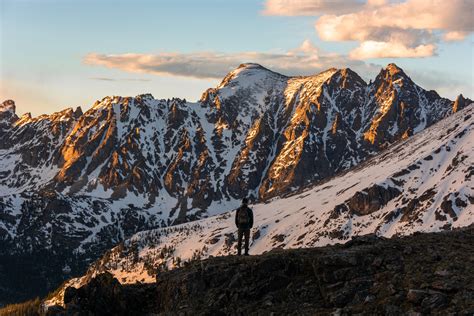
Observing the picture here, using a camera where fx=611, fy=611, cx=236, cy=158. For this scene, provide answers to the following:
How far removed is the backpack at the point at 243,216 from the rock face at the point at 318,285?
7793mm

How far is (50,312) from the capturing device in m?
33.3

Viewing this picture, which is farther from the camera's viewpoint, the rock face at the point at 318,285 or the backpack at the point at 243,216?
the backpack at the point at 243,216

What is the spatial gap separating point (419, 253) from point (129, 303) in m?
15.8

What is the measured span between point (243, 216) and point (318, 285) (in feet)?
46.3

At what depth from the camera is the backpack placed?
143 ft

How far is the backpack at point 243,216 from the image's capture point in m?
43.5

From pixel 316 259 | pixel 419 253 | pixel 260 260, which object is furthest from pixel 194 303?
pixel 419 253

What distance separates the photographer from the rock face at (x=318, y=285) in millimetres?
26734

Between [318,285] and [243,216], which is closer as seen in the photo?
[318,285]

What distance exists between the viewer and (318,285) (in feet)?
98.7

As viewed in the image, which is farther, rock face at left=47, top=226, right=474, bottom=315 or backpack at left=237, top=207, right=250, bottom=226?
backpack at left=237, top=207, right=250, bottom=226

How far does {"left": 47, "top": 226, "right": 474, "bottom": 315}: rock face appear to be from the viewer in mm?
26734

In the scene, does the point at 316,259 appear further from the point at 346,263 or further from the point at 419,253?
the point at 419,253

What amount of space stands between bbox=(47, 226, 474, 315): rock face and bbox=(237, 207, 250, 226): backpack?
7793 mm
